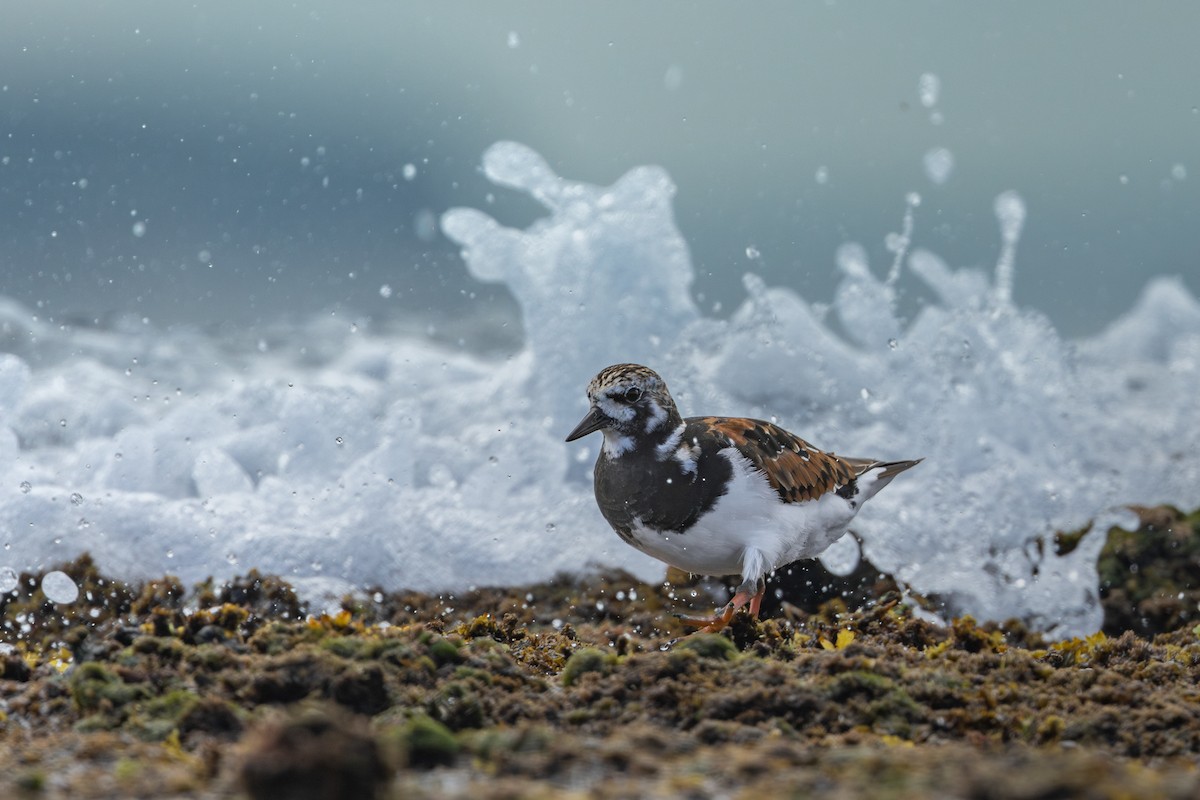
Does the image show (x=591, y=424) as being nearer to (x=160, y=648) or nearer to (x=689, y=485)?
(x=689, y=485)

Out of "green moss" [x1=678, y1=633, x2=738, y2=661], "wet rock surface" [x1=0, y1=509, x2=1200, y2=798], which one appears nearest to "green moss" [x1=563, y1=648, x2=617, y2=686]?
"wet rock surface" [x1=0, y1=509, x2=1200, y2=798]

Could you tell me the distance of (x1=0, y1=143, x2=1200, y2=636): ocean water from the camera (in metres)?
8.79

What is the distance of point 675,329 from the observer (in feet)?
36.3

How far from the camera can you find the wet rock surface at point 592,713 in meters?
2.54

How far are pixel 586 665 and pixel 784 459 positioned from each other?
1935 millimetres

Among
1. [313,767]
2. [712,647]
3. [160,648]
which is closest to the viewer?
[313,767]

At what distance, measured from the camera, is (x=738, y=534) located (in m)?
5.73

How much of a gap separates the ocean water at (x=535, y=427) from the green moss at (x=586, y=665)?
4192mm

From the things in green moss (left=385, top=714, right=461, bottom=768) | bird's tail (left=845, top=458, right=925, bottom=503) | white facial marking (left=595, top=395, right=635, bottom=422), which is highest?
bird's tail (left=845, top=458, right=925, bottom=503)

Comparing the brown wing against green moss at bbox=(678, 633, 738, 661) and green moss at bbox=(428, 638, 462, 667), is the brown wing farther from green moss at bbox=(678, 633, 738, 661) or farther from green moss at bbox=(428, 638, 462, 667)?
green moss at bbox=(428, 638, 462, 667)

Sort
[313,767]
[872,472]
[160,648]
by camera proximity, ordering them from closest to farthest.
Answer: [313,767] → [160,648] → [872,472]

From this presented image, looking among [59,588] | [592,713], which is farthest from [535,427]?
[592,713]

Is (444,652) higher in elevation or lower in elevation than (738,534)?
lower

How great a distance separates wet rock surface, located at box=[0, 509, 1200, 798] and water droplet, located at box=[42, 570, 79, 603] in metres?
2.96
